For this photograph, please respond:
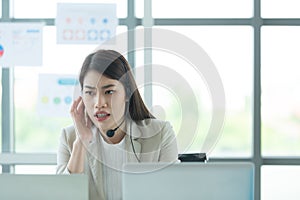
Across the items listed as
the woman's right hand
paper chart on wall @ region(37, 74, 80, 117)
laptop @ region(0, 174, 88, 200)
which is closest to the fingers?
the woman's right hand

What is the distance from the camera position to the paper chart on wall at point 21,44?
3.60m

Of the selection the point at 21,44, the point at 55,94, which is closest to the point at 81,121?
the point at 55,94

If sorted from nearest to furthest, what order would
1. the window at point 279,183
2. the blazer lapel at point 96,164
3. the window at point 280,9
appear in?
1. the blazer lapel at point 96,164
2. the window at point 280,9
3. the window at point 279,183

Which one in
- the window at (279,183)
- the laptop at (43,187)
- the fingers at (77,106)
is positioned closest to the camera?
the laptop at (43,187)

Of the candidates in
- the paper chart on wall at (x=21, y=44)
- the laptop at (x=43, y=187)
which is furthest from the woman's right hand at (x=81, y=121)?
the paper chart on wall at (x=21, y=44)

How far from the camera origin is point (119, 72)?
2.14 meters

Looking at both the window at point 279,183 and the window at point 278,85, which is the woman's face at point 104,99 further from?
the window at point 279,183

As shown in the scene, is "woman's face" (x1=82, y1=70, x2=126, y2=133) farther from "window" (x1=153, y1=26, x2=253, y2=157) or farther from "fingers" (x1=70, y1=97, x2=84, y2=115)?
"window" (x1=153, y1=26, x2=253, y2=157)

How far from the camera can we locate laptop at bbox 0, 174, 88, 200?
1.41 metres

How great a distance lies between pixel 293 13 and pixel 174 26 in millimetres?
894

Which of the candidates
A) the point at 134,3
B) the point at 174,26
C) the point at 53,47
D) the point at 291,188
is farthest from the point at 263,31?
the point at 53,47

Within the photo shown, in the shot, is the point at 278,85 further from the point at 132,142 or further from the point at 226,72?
the point at 132,142

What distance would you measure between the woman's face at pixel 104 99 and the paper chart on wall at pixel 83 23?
1464 millimetres

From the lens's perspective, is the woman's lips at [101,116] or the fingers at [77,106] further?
the fingers at [77,106]
